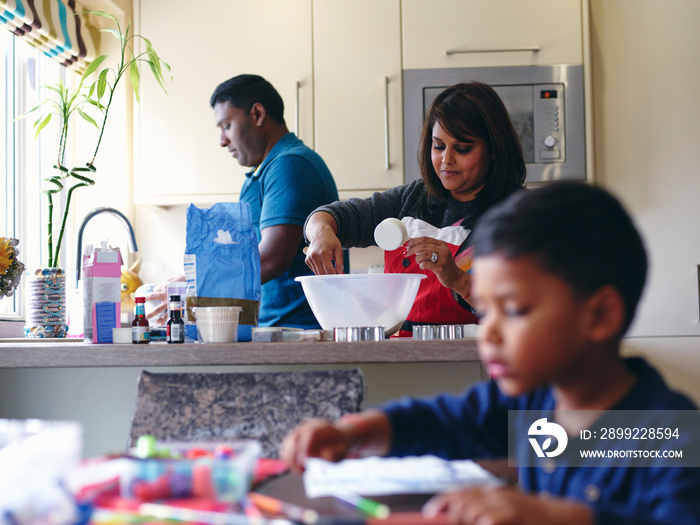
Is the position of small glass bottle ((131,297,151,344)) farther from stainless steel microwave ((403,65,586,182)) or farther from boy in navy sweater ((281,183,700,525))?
stainless steel microwave ((403,65,586,182))

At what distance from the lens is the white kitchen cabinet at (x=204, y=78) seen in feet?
9.34

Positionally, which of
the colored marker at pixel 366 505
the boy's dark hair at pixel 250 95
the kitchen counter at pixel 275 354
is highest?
the boy's dark hair at pixel 250 95

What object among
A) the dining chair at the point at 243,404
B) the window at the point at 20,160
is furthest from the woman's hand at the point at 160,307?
the window at the point at 20,160

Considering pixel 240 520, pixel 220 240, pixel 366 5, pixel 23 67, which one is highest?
pixel 366 5

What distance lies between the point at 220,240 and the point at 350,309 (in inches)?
10.8

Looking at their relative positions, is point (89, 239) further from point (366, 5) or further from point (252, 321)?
point (252, 321)

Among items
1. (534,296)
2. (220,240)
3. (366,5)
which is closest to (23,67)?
(366,5)

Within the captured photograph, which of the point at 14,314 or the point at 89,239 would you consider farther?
the point at 89,239

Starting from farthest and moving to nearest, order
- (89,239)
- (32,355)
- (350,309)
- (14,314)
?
(89,239) → (14,314) → (350,309) → (32,355)

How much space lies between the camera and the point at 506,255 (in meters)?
0.64

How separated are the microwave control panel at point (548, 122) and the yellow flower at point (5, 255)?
73.6 inches

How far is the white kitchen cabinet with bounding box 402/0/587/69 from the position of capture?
277cm

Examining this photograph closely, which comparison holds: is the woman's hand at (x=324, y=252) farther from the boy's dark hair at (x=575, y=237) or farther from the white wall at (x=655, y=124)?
the white wall at (x=655, y=124)

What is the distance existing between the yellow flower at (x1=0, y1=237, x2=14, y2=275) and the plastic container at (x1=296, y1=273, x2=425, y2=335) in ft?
2.27
